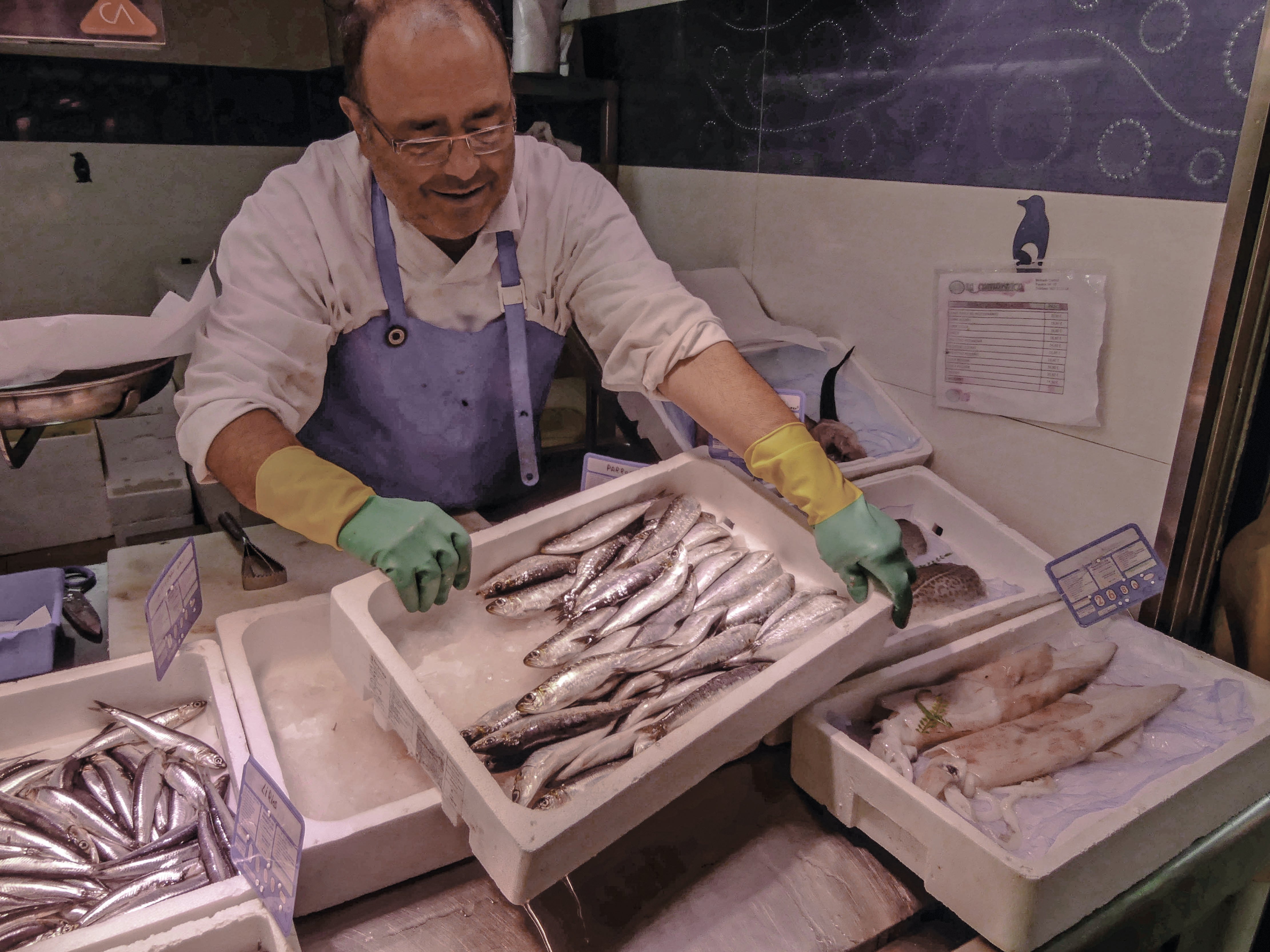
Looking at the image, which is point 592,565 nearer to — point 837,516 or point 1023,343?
point 837,516

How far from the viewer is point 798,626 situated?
1.55m

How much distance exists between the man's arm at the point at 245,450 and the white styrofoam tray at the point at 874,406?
1.03m

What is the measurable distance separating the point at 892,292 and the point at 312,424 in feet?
5.28

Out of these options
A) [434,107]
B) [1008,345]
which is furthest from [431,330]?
[1008,345]

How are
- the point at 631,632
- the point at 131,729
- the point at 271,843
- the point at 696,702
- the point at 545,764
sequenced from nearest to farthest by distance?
the point at 271,843
the point at 545,764
the point at 696,702
the point at 131,729
the point at 631,632

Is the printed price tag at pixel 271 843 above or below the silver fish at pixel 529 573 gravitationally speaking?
below

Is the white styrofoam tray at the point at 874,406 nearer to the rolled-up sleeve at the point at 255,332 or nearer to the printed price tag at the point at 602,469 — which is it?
the printed price tag at the point at 602,469

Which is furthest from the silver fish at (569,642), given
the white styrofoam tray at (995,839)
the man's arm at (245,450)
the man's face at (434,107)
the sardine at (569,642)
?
the man's face at (434,107)

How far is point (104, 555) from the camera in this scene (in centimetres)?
192

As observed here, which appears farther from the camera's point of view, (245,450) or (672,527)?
(672,527)

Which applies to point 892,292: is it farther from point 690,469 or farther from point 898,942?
point 898,942

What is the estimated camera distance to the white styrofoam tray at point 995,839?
1155 millimetres

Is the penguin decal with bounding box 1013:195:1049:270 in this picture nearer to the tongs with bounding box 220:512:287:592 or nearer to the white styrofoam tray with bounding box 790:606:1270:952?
the white styrofoam tray with bounding box 790:606:1270:952

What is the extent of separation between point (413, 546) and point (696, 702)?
1.94 ft
